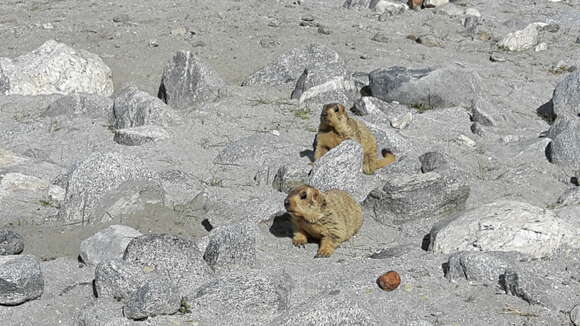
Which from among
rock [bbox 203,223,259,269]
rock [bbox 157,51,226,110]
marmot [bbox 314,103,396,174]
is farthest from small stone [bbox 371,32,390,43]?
rock [bbox 203,223,259,269]

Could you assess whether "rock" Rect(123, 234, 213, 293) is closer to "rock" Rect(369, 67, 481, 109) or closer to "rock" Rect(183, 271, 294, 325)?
"rock" Rect(183, 271, 294, 325)

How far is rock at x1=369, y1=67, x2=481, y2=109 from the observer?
9.84 metres

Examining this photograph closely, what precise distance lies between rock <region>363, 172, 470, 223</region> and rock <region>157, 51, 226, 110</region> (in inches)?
142

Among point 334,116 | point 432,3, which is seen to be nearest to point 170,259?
point 334,116

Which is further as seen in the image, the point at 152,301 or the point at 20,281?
the point at 20,281

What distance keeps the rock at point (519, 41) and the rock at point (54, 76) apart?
5949mm

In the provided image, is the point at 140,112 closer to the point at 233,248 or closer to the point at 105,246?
the point at 105,246

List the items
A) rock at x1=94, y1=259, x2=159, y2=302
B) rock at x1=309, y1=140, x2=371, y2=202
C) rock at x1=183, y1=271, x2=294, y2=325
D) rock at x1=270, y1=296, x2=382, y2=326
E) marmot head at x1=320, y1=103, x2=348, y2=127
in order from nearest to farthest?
rock at x1=270, y1=296, x2=382, y2=326 < rock at x1=183, y1=271, x2=294, y2=325 < rock at x1=94, y1=259, x2=159, y2=302 < rock at x1=309, y1=140, x2=371, y2=202 < marmot head at x1=320, y1=103, x2=348, y2=127

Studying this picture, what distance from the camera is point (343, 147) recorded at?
7320mm

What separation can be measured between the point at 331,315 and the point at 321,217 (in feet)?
4.47

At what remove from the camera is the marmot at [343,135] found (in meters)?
7.81

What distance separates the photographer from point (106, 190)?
675cm

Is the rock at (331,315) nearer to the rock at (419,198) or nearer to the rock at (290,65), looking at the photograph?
the rock at (419,198)

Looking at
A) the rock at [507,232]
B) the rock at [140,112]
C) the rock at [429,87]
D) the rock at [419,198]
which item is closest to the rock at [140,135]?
the rock at [140,112]
